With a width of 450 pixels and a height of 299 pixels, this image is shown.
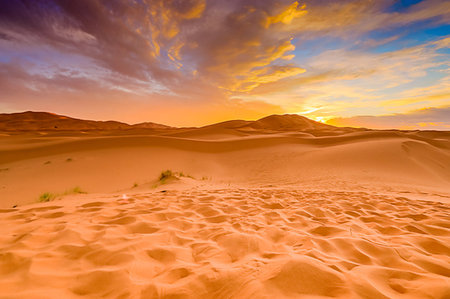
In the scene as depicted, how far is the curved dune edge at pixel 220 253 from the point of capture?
59.1 inches

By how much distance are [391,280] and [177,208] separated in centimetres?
300

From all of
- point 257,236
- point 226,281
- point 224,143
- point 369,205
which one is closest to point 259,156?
point 224,143

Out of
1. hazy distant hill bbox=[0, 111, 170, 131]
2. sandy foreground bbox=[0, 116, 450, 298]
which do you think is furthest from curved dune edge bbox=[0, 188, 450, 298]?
hazy distant hill bbox=[0, 111, 170, 131]

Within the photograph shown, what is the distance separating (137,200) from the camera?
14.1 ft

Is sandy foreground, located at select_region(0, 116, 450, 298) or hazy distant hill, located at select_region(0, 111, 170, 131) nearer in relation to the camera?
sandy foreground, located at select_region(0, 116, 450, 298)

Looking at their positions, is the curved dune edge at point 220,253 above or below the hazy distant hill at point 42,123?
below

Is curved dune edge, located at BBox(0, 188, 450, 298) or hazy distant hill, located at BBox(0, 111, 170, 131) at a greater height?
hazy distant hill, located at BBox(0, 111, 170, 131)

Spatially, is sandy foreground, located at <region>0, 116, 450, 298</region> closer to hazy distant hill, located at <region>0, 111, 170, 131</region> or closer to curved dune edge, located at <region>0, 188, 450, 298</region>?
curved dune edge, located at <region>0, 188, 450, 298</region>

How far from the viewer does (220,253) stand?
2094 millimetres

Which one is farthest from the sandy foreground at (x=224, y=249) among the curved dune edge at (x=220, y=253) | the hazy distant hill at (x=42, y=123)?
the hazy distant hill at (x=42, y=123)

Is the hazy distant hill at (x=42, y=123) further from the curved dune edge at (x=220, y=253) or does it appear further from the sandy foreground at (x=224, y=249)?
the curved dune edge at (x=220, y=253)

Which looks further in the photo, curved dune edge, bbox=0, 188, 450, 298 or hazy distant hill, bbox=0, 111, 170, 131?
hazy distant hill, bbox=0, 111, 170, 131

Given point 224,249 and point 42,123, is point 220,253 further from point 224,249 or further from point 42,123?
point 42,123

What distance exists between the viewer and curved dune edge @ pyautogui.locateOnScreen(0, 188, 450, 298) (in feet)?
4.93
